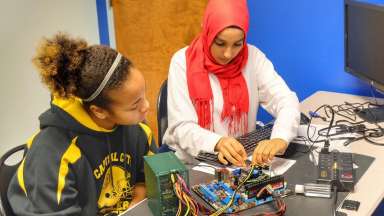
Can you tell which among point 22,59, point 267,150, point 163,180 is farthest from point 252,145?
point 22,59

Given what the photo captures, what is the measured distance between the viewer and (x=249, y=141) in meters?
1.79

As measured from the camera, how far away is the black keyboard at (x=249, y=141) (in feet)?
5.55

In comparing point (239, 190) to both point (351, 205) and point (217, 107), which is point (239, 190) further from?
point (217, 107)

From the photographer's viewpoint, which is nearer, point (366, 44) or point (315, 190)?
point (315, 190)

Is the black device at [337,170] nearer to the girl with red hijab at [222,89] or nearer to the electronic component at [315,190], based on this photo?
the electronic component at [315,190]

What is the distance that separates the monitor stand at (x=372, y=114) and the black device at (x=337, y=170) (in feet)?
1.47

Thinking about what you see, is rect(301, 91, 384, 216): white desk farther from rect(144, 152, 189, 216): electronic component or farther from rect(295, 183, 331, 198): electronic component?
rect(144, 152, 189, 216): electronic component

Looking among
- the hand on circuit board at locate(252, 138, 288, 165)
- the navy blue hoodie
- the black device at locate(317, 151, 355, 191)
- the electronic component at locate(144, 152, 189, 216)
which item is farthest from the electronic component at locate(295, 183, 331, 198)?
the navy blue hoodie

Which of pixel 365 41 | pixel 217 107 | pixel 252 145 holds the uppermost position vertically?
pixel 365 41

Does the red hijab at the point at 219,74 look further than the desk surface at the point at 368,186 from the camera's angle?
Yes

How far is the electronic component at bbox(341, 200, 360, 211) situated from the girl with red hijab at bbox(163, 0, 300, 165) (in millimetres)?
413

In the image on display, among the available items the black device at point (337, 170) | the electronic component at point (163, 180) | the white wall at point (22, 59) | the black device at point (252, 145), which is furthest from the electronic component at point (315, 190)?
the white wall at point (22, 59)

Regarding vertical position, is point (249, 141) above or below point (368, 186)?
above

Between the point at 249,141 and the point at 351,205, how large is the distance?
20.6 inches
